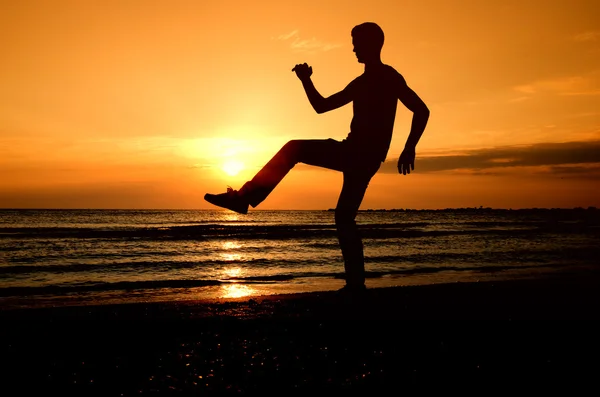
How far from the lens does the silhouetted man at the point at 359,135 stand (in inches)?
231

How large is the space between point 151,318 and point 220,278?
10121 mm

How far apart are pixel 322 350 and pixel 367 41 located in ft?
12.4

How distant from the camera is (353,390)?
2.87 metres

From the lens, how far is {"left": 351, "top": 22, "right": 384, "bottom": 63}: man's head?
19.7 ft

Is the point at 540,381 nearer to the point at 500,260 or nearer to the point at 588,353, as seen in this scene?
the point at 588,353

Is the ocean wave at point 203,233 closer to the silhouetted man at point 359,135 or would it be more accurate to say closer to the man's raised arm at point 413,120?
the silhouetted man at point 359,135

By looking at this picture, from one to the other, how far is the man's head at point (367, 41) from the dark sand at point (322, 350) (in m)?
2.85

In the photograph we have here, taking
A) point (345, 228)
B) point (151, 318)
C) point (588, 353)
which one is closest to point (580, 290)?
point (345, 228)

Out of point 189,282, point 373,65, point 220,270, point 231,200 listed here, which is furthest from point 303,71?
point 220,270

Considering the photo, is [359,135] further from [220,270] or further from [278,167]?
[220,270]

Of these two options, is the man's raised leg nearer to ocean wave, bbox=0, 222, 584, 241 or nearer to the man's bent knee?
the man's bent knee

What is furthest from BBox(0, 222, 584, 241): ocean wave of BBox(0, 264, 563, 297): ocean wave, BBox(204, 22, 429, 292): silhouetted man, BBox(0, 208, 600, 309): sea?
BBox(204, 22, 429, 292): silhouetted man

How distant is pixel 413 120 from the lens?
236 inches

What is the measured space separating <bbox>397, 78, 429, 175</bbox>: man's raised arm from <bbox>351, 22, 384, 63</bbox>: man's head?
0.47 meters
